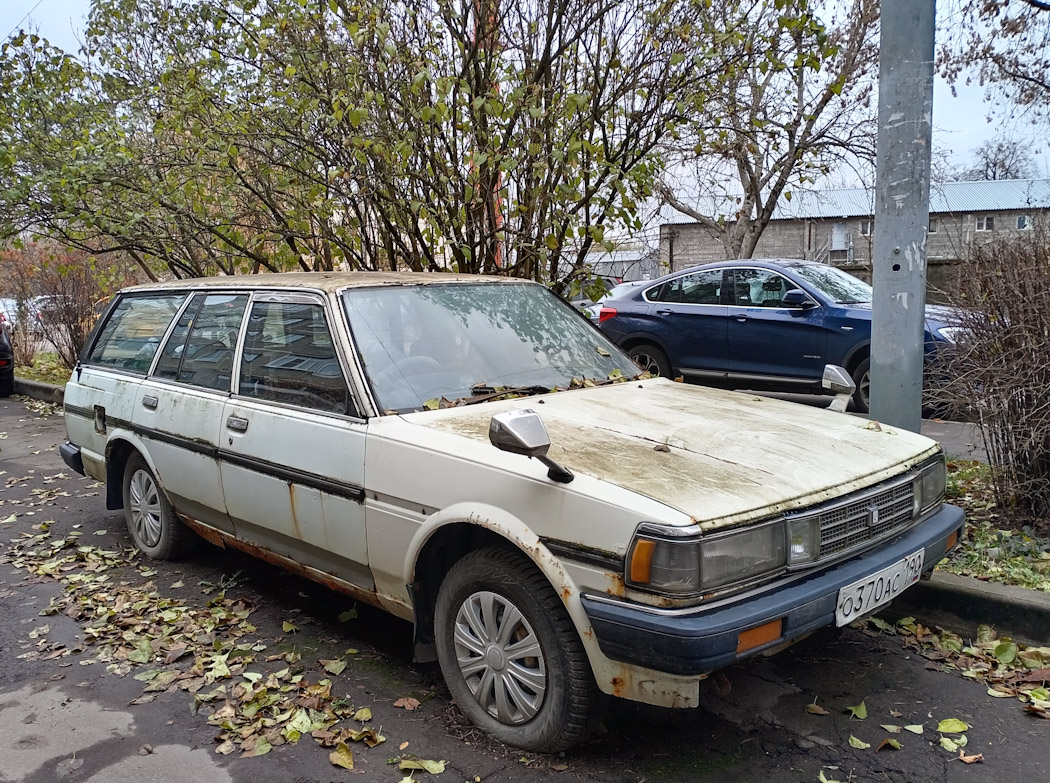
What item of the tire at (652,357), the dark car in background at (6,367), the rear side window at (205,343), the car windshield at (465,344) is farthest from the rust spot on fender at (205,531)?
the dark car in background at (6,367)

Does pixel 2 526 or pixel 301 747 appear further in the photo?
pixel 2 526

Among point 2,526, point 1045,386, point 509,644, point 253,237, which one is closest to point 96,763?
point 509,644

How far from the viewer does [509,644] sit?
289 centimetres

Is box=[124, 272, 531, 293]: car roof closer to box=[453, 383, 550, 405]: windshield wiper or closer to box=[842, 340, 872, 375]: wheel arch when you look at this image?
box=[453, 383, 550, 405]: windshield wiper

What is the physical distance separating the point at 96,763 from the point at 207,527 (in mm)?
1603

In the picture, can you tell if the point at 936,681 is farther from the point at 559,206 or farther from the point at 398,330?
the point at 559,206

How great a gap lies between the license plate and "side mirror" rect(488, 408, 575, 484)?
3.20 feet

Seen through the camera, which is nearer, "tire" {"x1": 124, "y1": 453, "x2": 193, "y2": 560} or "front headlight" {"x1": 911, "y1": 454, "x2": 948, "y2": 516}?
"front headlight" {"x1": 911, "y1": 454, "x2": 948, "y2": 516}

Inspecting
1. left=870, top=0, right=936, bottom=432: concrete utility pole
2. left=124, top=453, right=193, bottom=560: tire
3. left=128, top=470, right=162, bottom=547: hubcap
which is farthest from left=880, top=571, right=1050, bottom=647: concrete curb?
left=128, top=470, right=162, bottom=547: hubcap

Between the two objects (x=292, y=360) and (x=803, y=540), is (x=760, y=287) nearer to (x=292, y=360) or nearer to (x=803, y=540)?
(x=292, y=360)

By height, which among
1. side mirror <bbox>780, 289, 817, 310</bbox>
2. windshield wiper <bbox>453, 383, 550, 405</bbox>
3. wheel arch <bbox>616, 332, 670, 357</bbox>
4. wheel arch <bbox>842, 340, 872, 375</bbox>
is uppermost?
side mirror <bbox>780, 289, 817, 310</bbox>

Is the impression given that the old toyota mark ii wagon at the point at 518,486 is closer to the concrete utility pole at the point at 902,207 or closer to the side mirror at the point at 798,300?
the concrete utility pole at the point at 902,207

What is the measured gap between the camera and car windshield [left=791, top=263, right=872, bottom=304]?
30.1 feet

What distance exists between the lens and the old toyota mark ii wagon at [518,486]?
8.36 ft
